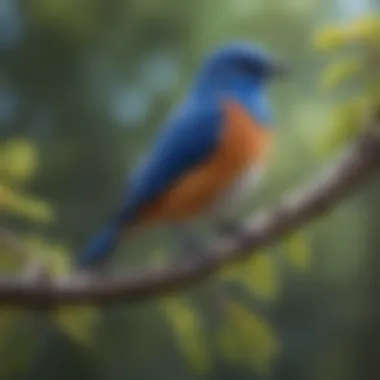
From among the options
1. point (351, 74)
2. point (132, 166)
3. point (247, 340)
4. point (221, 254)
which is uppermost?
point (351, 74)

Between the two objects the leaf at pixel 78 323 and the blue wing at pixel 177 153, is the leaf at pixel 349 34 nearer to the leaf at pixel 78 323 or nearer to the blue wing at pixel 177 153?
the blue wing at pixel 177 153

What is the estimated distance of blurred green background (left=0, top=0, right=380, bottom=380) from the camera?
1437mm

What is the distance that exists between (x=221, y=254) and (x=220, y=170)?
0.45ft

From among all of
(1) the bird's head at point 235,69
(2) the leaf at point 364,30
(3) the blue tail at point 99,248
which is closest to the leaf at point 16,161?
(3) the blue tail at point 99,248

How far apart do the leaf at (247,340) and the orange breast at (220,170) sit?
0.17 meters

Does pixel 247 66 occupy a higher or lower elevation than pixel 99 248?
higher

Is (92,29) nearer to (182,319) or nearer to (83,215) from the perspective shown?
(83,215)

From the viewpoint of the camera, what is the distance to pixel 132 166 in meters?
1.44

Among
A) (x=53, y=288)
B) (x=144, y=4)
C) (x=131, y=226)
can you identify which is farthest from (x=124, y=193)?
(x=144, y=4)

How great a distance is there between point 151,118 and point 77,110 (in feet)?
0.38

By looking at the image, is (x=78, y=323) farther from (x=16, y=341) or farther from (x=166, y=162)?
(x=166, y=162)

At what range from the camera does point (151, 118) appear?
1.45 meters

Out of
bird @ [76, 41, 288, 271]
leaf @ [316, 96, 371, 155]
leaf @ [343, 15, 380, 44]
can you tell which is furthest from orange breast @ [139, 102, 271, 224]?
leaf @ [343, 15, 380, 44]

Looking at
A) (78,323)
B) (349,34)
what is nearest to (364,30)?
(349,34)
